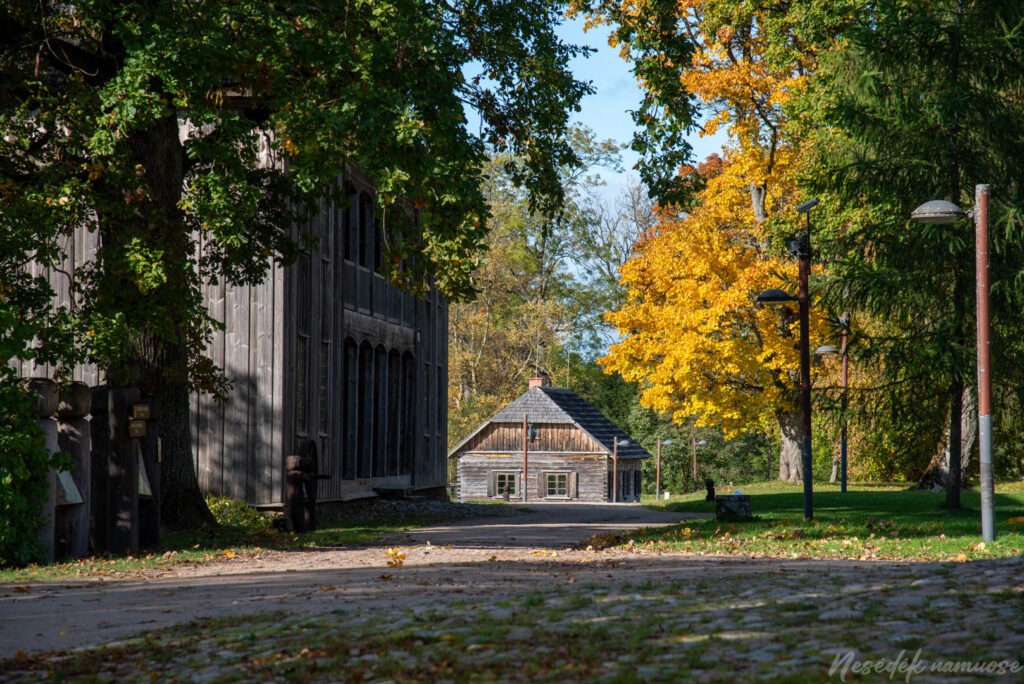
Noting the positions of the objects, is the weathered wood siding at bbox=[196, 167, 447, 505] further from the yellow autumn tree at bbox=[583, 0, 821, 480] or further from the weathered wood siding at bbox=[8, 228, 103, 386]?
the yellow autumn tree at bbox=[583, 0, 821, 480]

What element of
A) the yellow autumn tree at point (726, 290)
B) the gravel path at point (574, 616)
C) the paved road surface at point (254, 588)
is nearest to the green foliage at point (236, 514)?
the paved road surface at point (254, 588)

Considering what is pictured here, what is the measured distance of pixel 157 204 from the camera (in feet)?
52.7

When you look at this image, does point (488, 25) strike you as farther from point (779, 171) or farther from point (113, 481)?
point (779, 171)

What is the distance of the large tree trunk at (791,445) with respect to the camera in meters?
41.7

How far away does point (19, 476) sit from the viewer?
42.3 ft

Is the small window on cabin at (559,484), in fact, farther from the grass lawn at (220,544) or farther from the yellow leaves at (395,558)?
the yellow leaves at (395,558)

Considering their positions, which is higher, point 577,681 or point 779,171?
point 779,171

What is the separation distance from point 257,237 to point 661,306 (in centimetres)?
2219

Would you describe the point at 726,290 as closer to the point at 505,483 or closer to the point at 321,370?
the point at 321,370

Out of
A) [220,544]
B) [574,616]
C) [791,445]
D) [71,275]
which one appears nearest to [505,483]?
[791,445]

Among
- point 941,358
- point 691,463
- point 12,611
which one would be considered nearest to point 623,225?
point 691,463

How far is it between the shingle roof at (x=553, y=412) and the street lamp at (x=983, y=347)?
41.1 meters

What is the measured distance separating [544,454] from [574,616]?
50281 mm

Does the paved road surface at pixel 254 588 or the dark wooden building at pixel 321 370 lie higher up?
the dark wooden building at pixel 321 370
